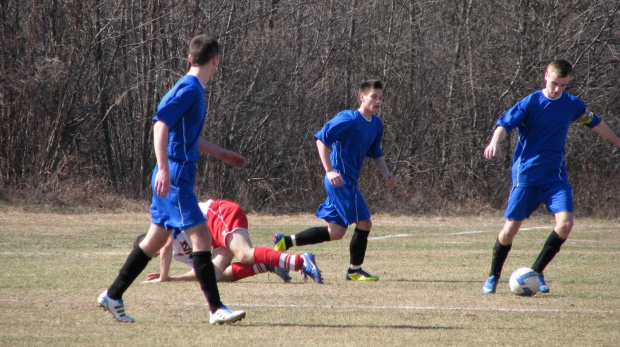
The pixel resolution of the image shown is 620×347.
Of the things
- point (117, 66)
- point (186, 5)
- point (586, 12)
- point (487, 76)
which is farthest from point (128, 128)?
point (586, 12)

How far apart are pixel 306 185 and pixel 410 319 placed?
14871mm

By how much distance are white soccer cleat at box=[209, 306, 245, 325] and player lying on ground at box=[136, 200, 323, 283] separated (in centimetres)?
71

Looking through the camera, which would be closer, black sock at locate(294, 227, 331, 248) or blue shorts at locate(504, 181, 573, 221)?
blue shorts at locate(504, 181, 573, 221)

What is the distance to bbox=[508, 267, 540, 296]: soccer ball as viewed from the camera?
6773mm

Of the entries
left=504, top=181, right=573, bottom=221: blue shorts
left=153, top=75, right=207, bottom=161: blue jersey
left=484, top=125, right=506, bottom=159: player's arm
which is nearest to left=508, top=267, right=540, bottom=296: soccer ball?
left=504, top=181, right=573, bottom=221: blue shorts

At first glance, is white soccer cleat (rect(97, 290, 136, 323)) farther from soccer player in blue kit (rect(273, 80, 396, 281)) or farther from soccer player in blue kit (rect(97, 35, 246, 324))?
soccer player in blue kit (rect(273, 80, 396, 281))

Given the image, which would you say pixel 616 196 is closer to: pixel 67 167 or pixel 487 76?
pixel 487 76

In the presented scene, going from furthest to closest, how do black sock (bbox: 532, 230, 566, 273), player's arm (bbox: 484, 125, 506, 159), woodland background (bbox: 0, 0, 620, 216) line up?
woodland background (bbox: 0, 0, 620, 216) < black sock (bbox: 532, 230, 566, 273) < player's arm (bbox: 484, 125, 506, 159)

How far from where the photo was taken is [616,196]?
66.6 feet

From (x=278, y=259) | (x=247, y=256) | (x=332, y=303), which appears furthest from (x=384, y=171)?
(x=278, y=259)

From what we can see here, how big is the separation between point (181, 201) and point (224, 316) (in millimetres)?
740

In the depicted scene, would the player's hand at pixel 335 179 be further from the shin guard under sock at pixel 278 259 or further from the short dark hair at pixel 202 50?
the short dark hair at pixel 202 50

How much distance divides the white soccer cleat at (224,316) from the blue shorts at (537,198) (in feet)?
9.68

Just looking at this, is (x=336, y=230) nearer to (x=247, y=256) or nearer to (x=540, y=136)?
(x=540, y=136)
